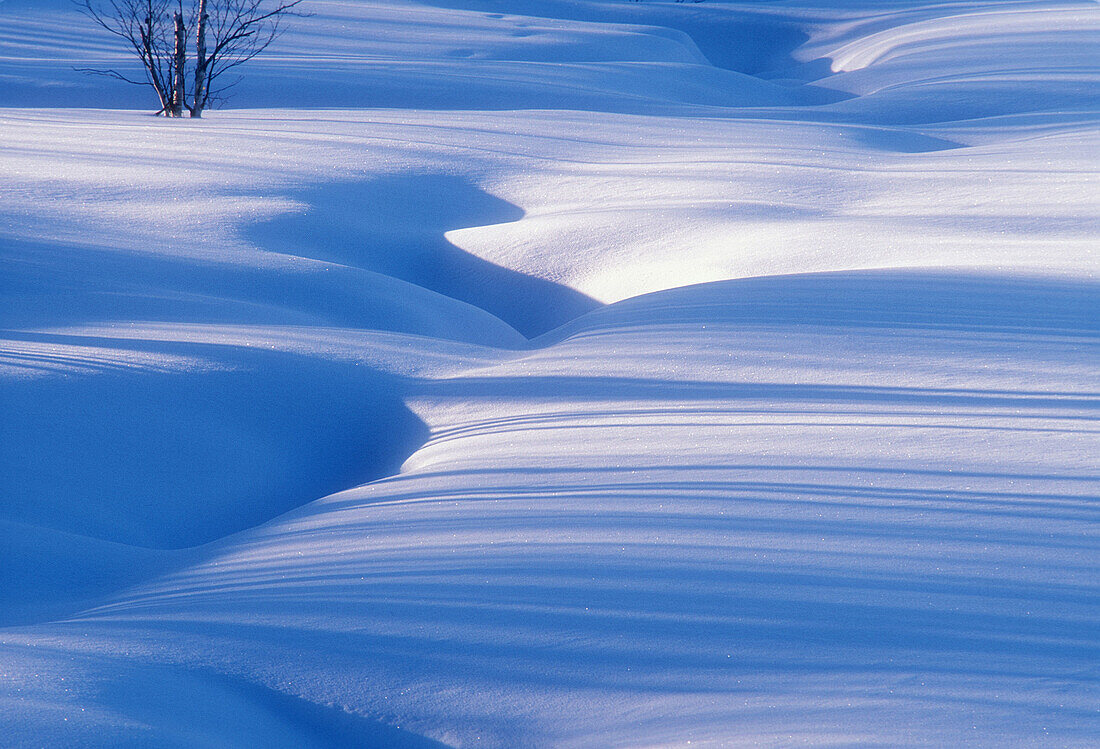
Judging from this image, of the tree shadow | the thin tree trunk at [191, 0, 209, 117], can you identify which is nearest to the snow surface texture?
the tree shadow

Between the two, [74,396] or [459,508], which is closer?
[459,508]

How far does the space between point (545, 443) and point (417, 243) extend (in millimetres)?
2017

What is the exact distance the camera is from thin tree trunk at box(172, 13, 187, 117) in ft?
23.5

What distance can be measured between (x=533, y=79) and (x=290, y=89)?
2.10 meters

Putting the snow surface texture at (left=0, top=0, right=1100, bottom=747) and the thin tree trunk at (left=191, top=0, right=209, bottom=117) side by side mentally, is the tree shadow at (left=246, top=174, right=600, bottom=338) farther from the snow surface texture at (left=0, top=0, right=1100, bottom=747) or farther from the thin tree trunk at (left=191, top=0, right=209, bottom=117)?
the thin tree trunk at (left=191, top=0, right=209, bottom=117)

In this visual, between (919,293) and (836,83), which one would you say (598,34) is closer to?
(836,83)

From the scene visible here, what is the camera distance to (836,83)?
10445 mm

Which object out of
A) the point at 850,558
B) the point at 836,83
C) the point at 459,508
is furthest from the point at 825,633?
the point at 836,83

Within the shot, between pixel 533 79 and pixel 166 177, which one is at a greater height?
pixel 533 79

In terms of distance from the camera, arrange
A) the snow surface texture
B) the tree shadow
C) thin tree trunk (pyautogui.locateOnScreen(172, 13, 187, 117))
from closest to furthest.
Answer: the snow surface texture < the tree shadow < thin tree trunk (pyautogui.locateOnScreen(172, 13, 187, 117))

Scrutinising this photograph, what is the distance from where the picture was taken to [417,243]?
427cm

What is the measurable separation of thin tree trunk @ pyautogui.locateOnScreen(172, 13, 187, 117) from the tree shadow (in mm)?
3134

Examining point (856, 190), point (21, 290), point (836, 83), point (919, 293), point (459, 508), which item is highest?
point (836, 83)

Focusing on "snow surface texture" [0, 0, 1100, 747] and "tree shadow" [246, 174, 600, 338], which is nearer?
"snow surface texture" [0, 0, 1100, 747]
